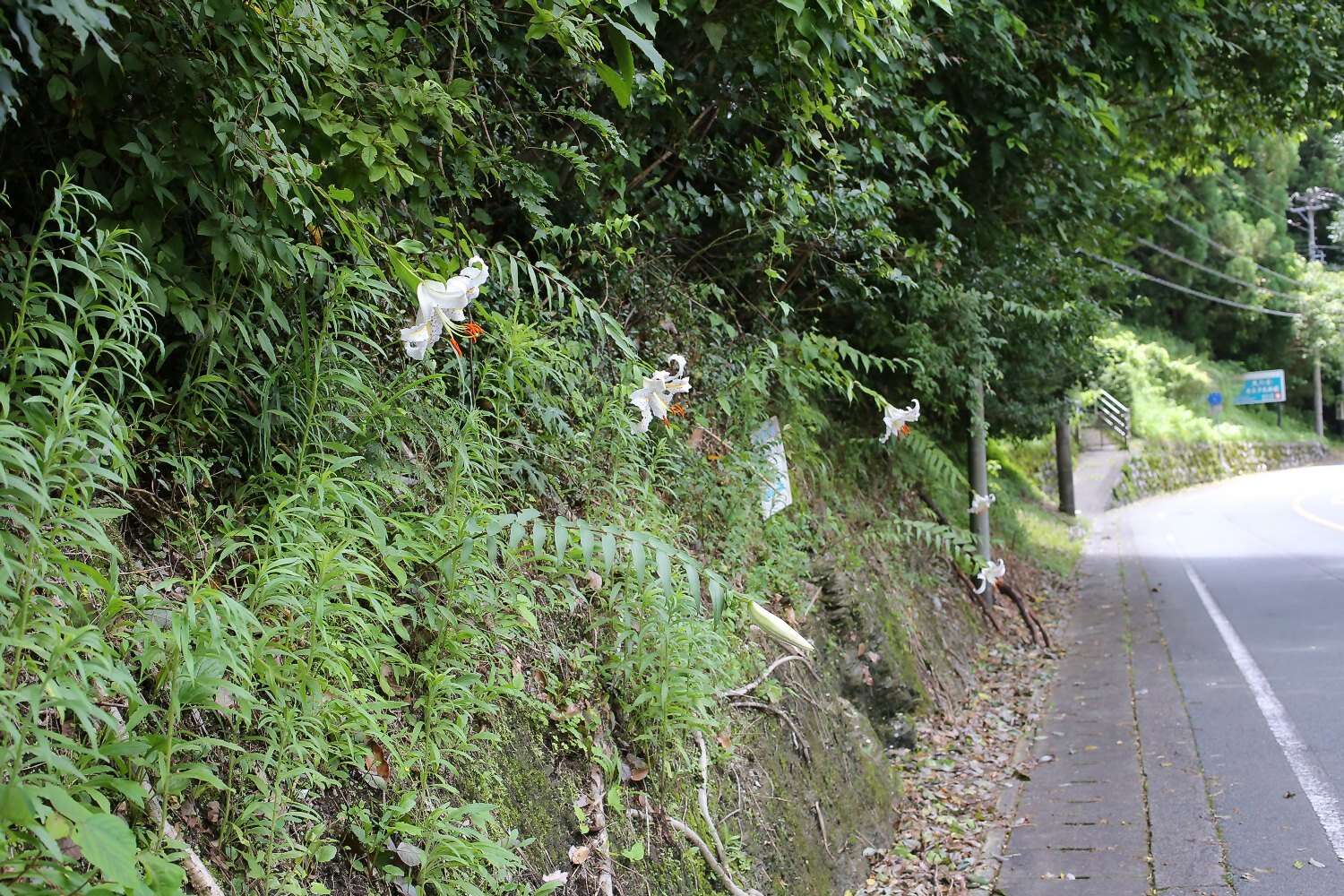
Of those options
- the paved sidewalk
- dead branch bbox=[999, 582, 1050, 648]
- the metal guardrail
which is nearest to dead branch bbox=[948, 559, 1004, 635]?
dead branch bbox=[999, 582, 1050, 648]

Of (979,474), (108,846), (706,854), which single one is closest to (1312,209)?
(979,474)

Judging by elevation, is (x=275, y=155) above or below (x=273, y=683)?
above

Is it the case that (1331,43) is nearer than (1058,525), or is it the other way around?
(1331,43)

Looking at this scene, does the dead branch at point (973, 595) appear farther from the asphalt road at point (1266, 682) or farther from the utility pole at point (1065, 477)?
the utility pole at point (1065, 477)

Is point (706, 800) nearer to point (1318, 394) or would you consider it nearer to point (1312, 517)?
point (1312, 517)

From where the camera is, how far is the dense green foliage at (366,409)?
2.04 meters

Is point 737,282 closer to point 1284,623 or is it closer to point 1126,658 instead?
point 1126,658

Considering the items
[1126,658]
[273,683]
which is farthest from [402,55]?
[1126,658]

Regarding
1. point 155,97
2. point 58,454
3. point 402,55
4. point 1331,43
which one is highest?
point 1331,43

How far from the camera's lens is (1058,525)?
20406 mm

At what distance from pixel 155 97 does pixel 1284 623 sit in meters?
10.2

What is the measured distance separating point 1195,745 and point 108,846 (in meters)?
6.32

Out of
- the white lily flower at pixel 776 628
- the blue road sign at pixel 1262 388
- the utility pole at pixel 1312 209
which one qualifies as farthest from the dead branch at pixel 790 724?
the utility pole at pixel 1312 209

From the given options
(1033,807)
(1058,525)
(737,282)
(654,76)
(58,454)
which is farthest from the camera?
(1058,525)
